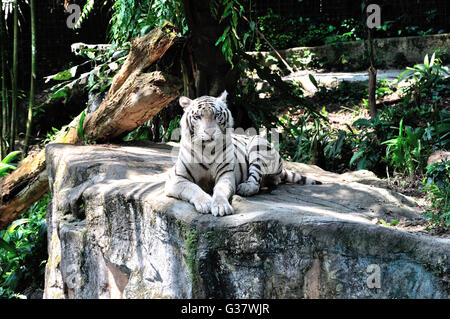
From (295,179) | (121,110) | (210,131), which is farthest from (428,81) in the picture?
(210,131)

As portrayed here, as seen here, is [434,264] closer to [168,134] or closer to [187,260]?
[187,260]

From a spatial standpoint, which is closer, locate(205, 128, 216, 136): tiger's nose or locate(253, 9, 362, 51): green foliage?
locate(205, 128, 216, 136): tiger's nose

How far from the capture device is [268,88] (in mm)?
7918

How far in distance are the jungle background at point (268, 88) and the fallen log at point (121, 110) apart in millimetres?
302

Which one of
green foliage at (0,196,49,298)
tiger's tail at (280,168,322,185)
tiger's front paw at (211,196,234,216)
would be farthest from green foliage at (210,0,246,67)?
green foliage at (0,196,49,298)

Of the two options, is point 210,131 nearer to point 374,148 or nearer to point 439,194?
point 439,194

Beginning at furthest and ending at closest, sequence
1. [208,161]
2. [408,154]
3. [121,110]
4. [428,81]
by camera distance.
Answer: [428,81] → [121,110] → [408,154] → [208,161]

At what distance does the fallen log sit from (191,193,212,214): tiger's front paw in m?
2.26

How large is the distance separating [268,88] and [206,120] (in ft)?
14.8

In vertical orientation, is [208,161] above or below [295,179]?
above

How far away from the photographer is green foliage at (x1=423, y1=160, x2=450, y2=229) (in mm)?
3508
